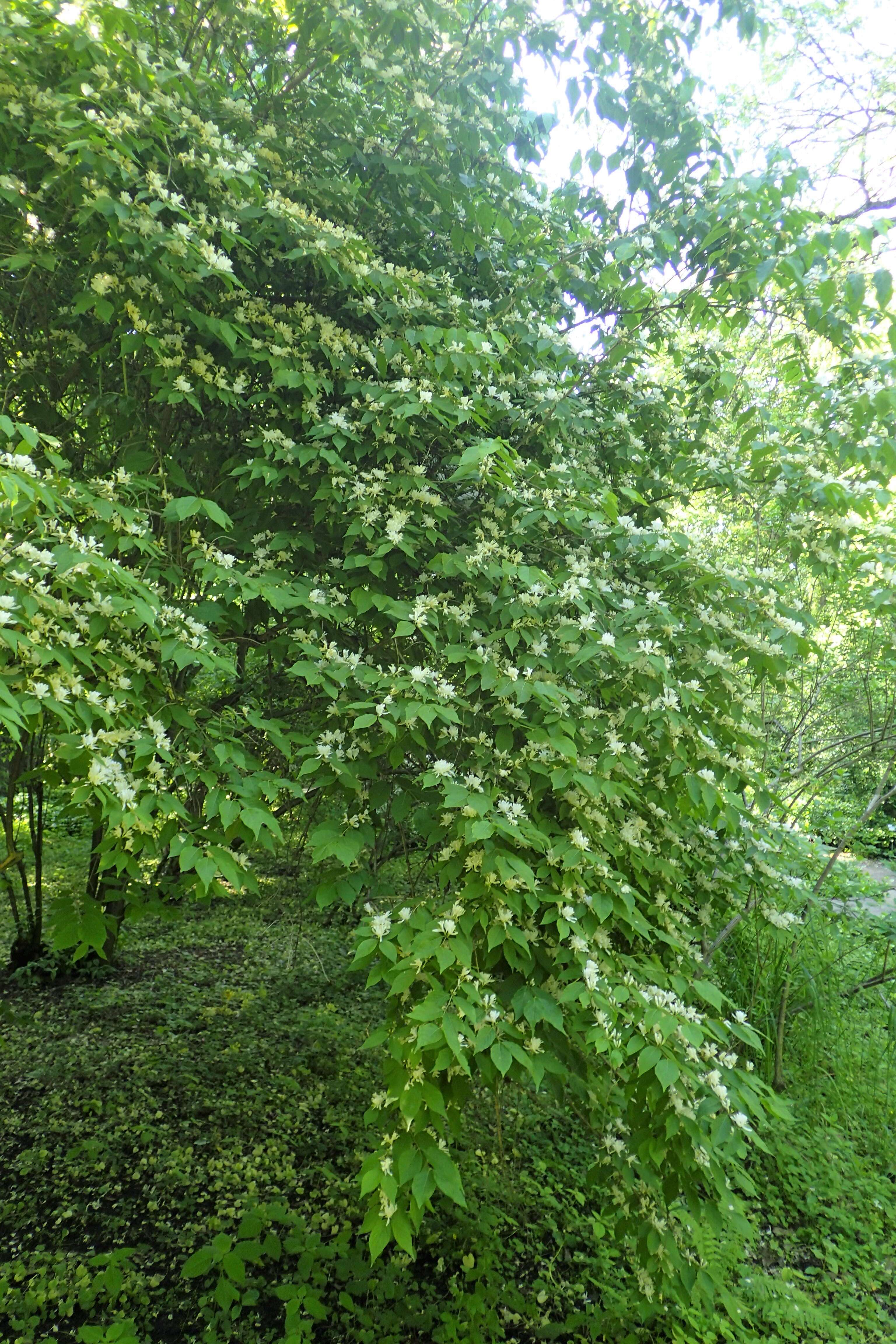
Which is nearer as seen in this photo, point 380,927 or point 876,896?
point 380,927

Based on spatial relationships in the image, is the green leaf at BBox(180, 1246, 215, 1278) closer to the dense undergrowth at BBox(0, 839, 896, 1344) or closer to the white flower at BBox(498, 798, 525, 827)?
the dense undergrowth at BBox(0, 839, 896, 1344)

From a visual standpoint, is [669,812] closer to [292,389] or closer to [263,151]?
[292,389]

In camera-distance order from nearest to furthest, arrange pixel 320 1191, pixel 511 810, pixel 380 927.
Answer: pixel 380 927
pixel 511 810
pixel 320 1191

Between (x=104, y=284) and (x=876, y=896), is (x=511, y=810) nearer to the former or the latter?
(x=104, y=284)

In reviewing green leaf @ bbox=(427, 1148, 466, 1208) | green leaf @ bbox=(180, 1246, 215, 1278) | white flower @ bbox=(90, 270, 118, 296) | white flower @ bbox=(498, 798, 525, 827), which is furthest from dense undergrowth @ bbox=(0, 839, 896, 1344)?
white flower @ bbox=(90, 270, 118, 296)

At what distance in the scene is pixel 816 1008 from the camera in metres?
3.95

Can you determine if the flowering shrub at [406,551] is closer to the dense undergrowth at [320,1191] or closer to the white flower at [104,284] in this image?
the white flower at [104,284]

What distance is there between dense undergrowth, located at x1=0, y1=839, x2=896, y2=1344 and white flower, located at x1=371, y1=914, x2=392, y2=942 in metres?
0.10

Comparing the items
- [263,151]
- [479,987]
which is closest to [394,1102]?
[479,987]

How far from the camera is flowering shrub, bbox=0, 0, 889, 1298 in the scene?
65.9 inches

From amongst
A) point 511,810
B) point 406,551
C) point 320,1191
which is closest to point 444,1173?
point 511,810

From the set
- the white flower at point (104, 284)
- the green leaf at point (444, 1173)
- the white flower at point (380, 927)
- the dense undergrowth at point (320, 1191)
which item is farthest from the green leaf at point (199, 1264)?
the white flower at point (104, 284)

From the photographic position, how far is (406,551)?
6.82ft

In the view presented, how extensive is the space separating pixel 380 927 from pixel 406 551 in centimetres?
98
